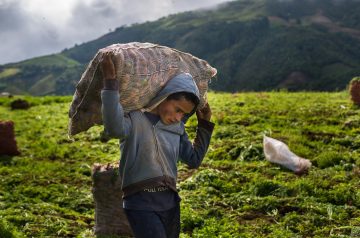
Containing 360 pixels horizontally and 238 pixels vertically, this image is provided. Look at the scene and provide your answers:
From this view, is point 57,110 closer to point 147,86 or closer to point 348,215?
point 348,215

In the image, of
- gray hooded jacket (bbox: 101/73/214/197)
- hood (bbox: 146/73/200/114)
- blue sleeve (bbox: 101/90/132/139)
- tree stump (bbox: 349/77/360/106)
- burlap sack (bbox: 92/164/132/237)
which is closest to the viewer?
blue sleeve (bbox: 101/90/132/139)

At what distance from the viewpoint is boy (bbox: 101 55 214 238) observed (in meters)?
4.14

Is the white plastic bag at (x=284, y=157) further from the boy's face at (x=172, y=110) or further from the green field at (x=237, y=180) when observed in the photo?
the boy's face at (x=172, y=110)

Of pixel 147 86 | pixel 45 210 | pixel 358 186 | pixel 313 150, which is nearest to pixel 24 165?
pixel 45 210

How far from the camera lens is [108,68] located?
402 cm

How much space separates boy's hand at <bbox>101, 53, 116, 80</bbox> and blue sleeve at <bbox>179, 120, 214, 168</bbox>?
1186mm

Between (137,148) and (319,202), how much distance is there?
5.30 m

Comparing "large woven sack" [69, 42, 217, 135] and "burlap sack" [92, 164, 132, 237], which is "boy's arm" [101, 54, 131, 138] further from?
"burlap sack" [92, 164, 132, 237]

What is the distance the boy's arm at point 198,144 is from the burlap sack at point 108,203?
302cm

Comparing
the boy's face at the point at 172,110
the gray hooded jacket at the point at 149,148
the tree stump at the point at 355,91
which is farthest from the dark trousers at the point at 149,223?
the tree stump at the point at 355,91

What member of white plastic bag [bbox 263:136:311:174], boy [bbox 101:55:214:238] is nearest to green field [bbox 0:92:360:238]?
white plastic bag [bbox 263:136:311:174]

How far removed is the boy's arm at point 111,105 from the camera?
3.90m

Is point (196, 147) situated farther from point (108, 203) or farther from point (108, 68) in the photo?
point (108, 203)

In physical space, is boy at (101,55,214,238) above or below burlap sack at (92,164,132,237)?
above
